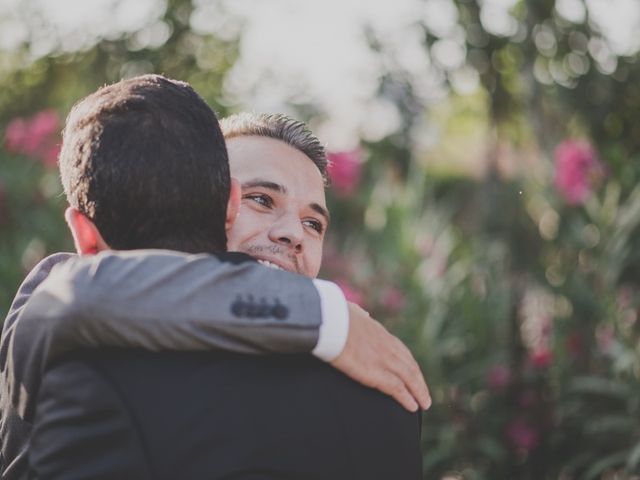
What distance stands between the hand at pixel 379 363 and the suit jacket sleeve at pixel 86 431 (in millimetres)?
374

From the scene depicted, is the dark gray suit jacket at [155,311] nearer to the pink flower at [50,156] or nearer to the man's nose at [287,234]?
the man's nose at [287,234]

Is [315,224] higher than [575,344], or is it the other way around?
[315,224]

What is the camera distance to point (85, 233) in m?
1.76

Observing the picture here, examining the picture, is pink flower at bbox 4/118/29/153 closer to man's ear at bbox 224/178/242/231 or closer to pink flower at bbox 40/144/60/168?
pink flower at bbox 40/144/60/168

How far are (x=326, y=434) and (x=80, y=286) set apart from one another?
482 millimetres

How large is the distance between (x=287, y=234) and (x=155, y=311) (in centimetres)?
101

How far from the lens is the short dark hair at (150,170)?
168cm

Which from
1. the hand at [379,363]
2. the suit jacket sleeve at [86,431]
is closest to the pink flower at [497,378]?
the hand at [379,363]

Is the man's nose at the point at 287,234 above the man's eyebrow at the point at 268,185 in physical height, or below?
below

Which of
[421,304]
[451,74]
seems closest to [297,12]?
[451,74]

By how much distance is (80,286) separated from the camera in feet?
5.24

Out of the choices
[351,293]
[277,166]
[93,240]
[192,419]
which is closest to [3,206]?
[351,293]

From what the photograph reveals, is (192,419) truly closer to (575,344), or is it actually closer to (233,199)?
(233,199)

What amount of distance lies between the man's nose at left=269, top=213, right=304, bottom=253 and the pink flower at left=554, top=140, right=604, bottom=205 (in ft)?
12.3
